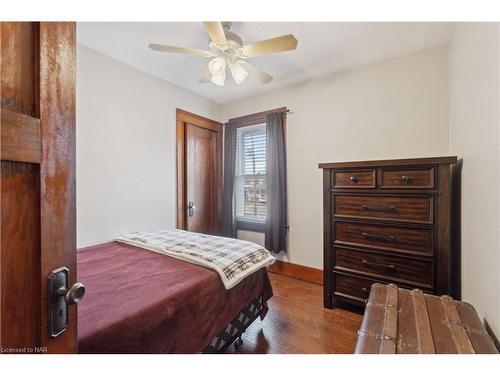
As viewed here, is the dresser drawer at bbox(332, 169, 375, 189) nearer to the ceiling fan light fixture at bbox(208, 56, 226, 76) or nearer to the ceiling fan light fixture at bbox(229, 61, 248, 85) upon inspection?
the ceiling fan light fixture at bbox(229, 61, 248, 85)

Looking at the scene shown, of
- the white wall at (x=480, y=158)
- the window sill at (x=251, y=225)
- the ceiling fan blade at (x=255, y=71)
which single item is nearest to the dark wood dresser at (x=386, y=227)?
the white wall at (x=480, y=158)

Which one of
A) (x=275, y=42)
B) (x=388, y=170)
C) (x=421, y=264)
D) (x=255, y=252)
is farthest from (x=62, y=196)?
(x=421, y=264)

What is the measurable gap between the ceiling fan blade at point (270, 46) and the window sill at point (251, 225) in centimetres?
216

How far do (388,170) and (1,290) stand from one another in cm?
217

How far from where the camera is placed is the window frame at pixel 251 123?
3.17 m

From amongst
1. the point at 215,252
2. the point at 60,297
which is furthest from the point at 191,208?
the point at 60,297

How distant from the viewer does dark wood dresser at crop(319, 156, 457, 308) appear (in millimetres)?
1661

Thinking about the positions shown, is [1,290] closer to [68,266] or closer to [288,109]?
[68,266]

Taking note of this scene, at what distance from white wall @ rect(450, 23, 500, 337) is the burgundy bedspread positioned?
1313 millimetres

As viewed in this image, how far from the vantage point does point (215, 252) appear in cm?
166

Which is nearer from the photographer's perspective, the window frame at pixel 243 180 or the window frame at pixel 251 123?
the window frame at pixel 251 123

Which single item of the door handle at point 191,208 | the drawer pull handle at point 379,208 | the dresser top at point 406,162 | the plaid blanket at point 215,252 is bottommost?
the plaid blanket at point 215,252

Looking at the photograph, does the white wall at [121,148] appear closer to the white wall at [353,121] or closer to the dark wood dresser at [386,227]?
the white wall at [353,121]

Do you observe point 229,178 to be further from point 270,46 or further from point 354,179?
point 270,46
